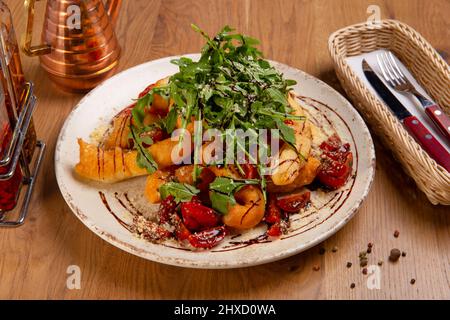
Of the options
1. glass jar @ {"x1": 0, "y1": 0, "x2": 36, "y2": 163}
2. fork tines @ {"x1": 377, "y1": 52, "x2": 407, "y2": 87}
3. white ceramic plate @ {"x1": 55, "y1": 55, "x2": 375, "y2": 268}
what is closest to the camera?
white ceramic plate @ {"x1": 55, "y1": 55, "x2": 375, "y2": 268}

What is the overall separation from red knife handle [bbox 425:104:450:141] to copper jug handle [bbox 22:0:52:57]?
0.96 m

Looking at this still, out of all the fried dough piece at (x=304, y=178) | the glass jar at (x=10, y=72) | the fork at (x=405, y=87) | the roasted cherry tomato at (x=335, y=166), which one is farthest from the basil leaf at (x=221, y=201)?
the fork at (x=405, y=87)

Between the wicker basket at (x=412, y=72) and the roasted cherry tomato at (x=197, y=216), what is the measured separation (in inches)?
17.8

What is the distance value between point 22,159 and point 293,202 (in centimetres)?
61

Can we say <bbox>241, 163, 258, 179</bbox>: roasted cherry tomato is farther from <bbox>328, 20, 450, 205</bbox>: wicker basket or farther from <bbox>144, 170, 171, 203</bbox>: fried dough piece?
<bbox>328, 20, 450, 205</bbox>: wicker basket

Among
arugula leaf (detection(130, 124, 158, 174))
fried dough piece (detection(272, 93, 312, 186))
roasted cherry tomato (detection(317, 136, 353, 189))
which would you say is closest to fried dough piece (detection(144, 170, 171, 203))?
arugula leaf (detection(130, 124, 158, 174))

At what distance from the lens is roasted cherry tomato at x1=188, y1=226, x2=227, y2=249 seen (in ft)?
4.45

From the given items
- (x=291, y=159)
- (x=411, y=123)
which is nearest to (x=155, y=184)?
(x=291, y=159)

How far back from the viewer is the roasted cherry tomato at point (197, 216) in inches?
54.3

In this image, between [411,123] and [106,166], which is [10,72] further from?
[411,123]

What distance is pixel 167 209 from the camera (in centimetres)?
143

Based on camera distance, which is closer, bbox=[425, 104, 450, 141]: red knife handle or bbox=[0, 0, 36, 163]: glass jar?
bbox=[0, 0, 36, 163]: glass jar

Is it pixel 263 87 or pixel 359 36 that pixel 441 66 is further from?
pixel 263 87

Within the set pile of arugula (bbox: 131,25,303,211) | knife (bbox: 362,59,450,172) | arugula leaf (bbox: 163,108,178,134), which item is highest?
pile of arugula (bbox: 131,25,303,211)
